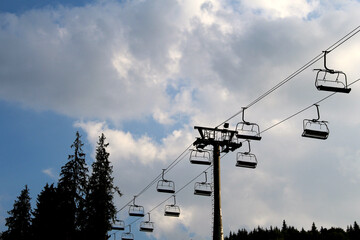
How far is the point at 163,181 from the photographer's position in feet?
104

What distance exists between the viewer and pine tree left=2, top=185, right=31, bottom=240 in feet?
246

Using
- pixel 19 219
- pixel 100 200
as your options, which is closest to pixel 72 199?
pixel 100 200

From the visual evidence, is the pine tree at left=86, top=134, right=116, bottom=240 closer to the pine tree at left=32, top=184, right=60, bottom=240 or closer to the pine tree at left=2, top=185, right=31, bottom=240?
the pine tree at left=32, top=184, right=60, bottom=240

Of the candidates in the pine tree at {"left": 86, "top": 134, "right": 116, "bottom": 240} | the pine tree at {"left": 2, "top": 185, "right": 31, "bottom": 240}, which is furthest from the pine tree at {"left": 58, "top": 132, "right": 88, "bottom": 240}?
the pine tree at {"left": 2, "top": 185, "right": 31, "bottom": 240}

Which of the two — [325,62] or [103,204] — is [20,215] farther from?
[325,62]

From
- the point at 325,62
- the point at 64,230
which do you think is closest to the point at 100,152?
the point at 64,230

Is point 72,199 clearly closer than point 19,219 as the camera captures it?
Yes

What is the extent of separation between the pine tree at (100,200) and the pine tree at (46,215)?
A: 4218 mm

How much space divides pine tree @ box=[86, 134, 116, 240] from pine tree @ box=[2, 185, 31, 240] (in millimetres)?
23603

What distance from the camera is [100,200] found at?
180 ft

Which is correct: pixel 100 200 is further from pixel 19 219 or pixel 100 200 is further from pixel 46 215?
pixel 19 219

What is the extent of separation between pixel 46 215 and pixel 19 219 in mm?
22027

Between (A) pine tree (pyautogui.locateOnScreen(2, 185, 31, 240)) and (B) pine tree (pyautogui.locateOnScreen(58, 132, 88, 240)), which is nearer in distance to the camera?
(B) pine tree (pyautogui.locateOnScreen(58, 132, 88, 240))

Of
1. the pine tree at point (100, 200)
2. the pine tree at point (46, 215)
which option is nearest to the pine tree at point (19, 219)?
the pine tree at point (46, 215)
